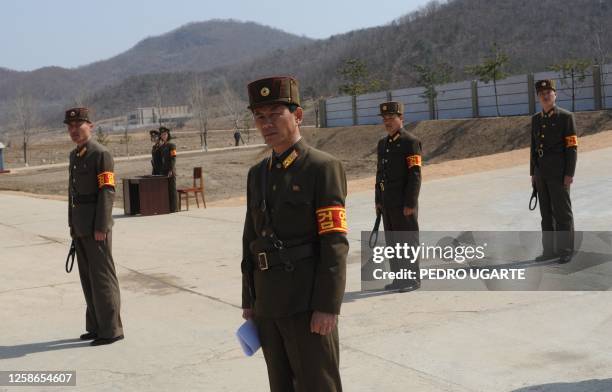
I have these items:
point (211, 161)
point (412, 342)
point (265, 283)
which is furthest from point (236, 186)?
point (265, 283)

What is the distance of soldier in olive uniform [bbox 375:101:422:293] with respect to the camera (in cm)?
750

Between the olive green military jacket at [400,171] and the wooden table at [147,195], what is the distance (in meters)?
9.32

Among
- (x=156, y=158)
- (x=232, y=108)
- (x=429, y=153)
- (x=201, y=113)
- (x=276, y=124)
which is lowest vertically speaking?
(x=429, y=153)

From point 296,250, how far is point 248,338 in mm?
486

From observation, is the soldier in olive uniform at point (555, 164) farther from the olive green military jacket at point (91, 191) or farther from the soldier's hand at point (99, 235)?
the soldier's hand at point (99, 235)

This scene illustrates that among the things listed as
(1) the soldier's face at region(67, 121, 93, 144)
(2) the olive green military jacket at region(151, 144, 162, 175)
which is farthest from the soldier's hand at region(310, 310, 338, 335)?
(2) the olive green military jacket at region(151, 144, 162, 175)

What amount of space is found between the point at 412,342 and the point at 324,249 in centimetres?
265

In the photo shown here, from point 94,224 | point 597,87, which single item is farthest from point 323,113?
point 94,224

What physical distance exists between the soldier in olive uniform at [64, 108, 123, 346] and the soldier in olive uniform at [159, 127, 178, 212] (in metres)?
9.37

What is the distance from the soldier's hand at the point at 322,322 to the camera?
3432mm

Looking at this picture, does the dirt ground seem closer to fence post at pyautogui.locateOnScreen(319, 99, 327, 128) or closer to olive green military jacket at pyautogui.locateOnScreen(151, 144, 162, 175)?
fence post at pyautogui.locateOnScreen(319, 99, 327, 128)

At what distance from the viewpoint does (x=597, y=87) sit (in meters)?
34.2

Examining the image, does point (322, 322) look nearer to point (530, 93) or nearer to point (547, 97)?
point (547, 97)

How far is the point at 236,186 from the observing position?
29.2 meters
